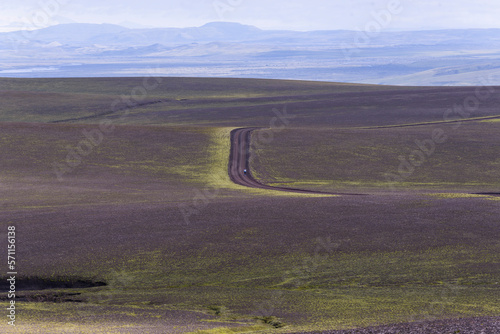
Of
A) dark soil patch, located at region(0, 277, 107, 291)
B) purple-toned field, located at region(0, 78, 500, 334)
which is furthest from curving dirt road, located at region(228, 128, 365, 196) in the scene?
dark soil patch, located at region(0, 277, 107, 291)

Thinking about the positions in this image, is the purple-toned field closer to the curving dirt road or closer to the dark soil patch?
the dark soil patch

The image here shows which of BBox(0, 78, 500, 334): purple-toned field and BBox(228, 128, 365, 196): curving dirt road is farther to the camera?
BBox(228, 128, 365, 196): curving dirt road

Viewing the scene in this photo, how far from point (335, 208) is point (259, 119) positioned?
5404cm

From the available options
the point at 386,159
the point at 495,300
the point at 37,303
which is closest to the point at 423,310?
the point at 495,300

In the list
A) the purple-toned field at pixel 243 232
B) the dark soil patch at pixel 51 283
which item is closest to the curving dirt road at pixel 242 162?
the purple-toned field at pixel 243 232

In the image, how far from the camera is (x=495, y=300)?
24.0 meters

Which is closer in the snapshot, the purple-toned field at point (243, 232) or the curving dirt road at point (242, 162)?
the purple-toned field at point (243, 232)

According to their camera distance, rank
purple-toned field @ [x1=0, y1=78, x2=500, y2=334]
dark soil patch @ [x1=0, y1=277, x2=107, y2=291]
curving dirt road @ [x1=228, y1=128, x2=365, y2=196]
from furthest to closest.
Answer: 1. curving dirt road @ [x1=228, y1=128, x2=365, y2=196]
2. dark soil patch @ [x1=0, y1=277, x2=107, y2=291]
3. purple-toned field @ [x1=0, y1=78, x2=500, y2=334]

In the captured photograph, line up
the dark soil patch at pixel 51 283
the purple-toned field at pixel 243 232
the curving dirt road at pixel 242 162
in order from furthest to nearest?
the curving dirt road at pixel 242 162 → the dark soil patch at pixel 51 283 → the purple-toned field at pixel 243 232

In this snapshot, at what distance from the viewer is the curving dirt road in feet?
159

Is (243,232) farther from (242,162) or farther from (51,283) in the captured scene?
(242,162)

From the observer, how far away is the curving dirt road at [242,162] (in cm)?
4839

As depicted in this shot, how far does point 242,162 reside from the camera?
57.0 m

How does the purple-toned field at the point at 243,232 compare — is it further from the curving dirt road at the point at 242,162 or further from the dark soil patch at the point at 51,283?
the curving dirt road at the point at 242,162
